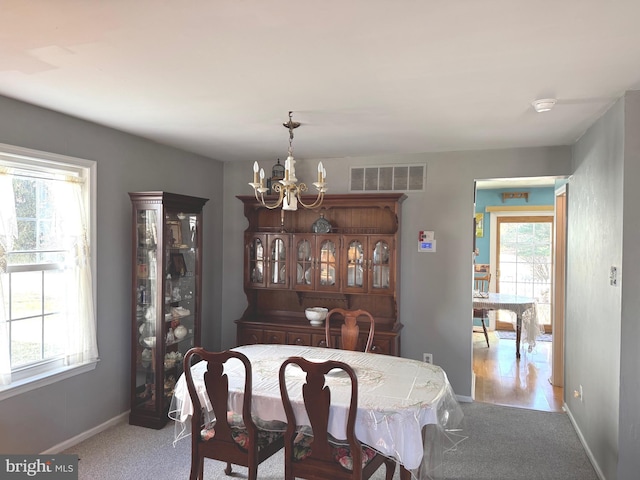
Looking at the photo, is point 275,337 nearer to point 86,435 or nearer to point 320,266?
point 320,266

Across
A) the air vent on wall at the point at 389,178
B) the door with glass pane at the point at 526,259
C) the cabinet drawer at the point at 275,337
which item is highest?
the air vent on wall at the point at 389,178

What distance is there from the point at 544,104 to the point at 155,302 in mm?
3195

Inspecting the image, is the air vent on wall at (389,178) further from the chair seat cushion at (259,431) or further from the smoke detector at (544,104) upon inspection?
the chair seat cushion at (259,431)

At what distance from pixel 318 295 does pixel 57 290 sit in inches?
96.5

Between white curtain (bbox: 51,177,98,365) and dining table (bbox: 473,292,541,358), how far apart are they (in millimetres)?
4428

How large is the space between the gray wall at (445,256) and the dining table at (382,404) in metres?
1.47

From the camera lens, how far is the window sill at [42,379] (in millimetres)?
2809

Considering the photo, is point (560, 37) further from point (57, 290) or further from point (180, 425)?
point (57, 290)

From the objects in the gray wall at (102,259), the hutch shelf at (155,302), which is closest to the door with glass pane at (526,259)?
the gray wall at (102,259)

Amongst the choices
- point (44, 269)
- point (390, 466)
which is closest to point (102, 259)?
point (44, 269)

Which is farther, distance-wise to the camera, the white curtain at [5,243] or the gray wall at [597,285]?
the white curtain at [5,243]

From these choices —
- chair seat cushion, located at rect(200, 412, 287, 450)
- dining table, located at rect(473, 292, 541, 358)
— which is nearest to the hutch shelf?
chair seat cushion, located at rect(200, 412, 287, 450)

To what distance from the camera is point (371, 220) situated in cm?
461

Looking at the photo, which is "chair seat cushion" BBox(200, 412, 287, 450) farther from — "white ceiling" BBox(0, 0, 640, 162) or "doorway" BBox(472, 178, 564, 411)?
"doorway" BBox(472, 178, 564, 411)
